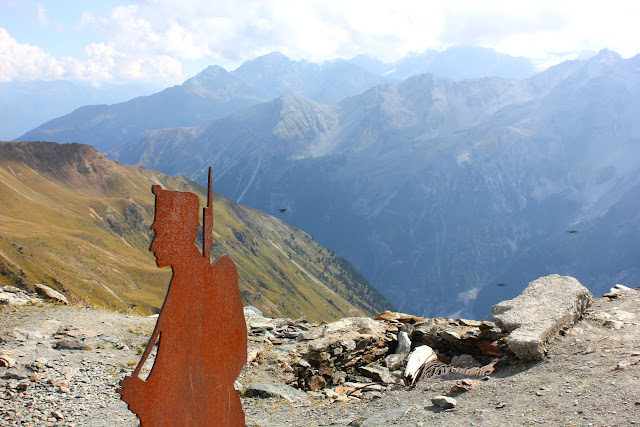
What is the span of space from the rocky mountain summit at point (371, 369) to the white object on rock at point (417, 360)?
5.3 inches

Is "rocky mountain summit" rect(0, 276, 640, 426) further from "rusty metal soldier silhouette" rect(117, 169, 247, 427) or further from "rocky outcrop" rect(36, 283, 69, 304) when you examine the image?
"rusty metal soldier silhouette" rect(117, 169, 247, 427)

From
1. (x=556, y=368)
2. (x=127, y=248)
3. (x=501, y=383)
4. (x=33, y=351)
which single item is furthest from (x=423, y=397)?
(x=127, y=248)

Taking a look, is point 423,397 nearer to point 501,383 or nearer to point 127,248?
point 501,383

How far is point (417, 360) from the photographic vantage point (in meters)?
18.2

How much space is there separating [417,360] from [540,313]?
5.05 metres

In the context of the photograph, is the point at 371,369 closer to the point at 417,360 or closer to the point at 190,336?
the point at 417,360

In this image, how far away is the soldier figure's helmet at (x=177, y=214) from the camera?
324 inches

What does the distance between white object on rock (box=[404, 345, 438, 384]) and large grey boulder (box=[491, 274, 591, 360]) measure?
3.20 metres

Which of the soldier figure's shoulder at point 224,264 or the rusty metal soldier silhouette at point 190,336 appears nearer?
the rusty metal soldier silhouette at point 190,336

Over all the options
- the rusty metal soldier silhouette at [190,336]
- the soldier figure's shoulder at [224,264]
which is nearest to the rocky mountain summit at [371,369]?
the rusty metal soldier silhouette at [190,336]

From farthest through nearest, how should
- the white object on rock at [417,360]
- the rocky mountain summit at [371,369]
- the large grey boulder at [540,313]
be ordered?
1. the white object on rock at [417,360]
2. the large grey boulder at [540,313]
3. the rocky mountain summit at [371,369]

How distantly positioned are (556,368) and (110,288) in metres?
101

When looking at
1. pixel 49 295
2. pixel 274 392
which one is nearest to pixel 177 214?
pixel 274 392

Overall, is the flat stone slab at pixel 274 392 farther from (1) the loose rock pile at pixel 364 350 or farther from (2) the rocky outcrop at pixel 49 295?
(2) the rocky outcrop at pixel 49 295
